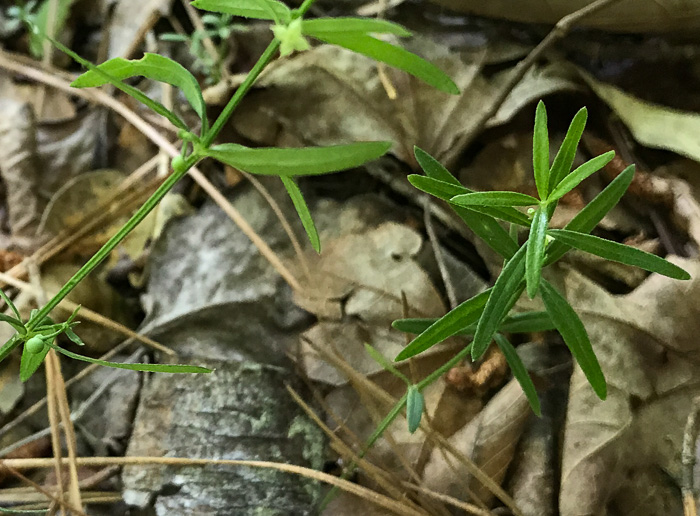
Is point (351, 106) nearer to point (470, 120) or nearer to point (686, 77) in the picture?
point (470, 120)

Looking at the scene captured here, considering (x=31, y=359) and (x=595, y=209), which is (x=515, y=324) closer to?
(x=595, y=209)

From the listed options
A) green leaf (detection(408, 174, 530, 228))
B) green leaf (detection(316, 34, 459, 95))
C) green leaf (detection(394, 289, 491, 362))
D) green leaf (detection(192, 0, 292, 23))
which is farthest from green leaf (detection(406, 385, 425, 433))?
green leaf (detection(192, 0, 292, 23))

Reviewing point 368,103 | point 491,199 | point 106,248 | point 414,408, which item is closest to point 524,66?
point 368,103

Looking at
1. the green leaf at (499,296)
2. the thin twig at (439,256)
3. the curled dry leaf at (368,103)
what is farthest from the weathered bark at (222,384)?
the green leaf at (499,296)

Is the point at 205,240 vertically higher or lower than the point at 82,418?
higher

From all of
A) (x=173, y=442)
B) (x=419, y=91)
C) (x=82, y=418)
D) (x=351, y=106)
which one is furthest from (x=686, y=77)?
(x=82, y=418)

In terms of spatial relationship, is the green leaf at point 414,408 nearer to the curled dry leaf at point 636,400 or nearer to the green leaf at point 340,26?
the curled dry leaf at point 636,400

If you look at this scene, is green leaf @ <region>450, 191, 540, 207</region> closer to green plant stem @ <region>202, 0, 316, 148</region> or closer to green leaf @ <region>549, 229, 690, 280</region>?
green leaf @ <region>549, 229, 690, 280</region>
